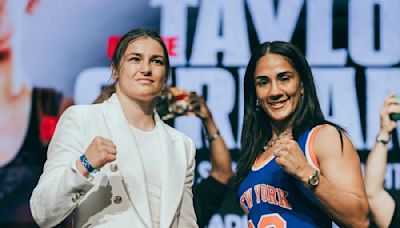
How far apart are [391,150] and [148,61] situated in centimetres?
187

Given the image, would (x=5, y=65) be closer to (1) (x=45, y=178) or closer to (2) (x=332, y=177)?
(1) (x=45, y=178)

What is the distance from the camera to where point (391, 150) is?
11.5 ft

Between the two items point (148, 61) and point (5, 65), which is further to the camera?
point (5, 65)

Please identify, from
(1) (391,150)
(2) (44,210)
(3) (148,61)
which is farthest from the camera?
(1) (391,150)

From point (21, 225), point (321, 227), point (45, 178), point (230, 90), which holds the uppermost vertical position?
point (230, 90)

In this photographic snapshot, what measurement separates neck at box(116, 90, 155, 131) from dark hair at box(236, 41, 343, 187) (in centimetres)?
36

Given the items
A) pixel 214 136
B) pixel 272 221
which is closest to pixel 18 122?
pixel 214 136

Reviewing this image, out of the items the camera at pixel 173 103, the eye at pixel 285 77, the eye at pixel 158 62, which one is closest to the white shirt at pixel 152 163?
the eye at pixel 158 62

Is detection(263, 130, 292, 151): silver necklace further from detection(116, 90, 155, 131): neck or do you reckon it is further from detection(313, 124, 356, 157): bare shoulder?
detection(116, 90, 155, 131): neck

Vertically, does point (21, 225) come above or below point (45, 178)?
below

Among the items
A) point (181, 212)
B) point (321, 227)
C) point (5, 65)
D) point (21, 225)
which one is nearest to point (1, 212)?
point (21, 225)

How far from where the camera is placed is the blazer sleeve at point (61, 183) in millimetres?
1854

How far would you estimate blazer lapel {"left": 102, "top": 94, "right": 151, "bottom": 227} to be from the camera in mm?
1982

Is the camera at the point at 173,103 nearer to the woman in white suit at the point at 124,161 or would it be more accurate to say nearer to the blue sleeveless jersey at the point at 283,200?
the woman in white suit at the point at 124,161
